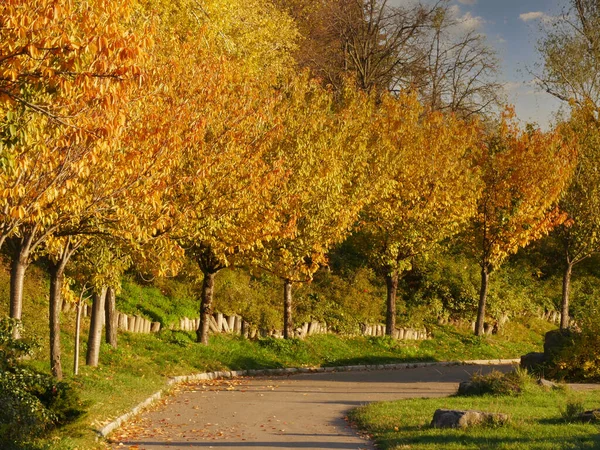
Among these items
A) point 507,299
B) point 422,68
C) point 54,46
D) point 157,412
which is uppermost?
point 422,68

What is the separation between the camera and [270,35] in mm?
36875

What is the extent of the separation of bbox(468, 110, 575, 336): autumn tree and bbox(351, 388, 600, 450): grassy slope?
15997 millimetres

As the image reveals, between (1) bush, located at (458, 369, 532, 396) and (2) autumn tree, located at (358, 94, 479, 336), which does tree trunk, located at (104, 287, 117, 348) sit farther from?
(2) autumn tree, located at (358, 94, 479, 336)

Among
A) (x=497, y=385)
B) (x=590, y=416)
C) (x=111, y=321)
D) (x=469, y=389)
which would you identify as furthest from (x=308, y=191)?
(x=590, y=416)

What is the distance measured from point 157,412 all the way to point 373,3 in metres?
41.2

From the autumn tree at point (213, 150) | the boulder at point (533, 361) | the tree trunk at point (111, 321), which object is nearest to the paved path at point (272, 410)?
the boulder at point (533, 361)

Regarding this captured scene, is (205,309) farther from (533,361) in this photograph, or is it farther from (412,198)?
(533,361)

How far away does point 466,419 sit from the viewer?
532 inches

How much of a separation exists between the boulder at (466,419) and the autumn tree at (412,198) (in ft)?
56.8

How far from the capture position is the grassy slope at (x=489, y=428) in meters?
12.2

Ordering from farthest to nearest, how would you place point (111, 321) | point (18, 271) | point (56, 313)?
1. point (111, 321)
2. point (56, 313)
3. point (18, 271)

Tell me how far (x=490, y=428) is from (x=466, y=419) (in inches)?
16.4

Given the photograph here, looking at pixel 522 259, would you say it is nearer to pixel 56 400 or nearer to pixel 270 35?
pixel 270 35

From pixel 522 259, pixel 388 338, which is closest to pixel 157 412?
pixel 388 338
